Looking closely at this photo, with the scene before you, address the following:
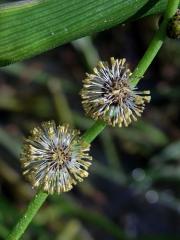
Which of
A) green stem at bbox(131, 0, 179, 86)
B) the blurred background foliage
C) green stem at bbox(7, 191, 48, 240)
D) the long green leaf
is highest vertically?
the long green leaf

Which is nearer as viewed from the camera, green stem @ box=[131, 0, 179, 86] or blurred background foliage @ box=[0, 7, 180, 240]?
green stem @ box=[131, 0, 179, 86]

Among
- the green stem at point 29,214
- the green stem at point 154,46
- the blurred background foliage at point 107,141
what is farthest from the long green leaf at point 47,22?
the blurred background foliage at point 107,141

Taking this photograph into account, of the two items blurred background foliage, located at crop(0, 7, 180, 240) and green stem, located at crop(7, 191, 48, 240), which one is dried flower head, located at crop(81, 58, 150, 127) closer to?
green stem, located at crop(7, 191, 48, 240)

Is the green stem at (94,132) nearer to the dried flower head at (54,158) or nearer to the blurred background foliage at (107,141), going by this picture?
the dried flower head at (54,158)

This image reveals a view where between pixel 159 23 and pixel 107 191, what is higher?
pixel 159 23

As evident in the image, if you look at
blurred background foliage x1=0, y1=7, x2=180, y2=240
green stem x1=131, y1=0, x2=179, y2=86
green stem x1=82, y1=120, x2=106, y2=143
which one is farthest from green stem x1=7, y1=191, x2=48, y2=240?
blurred background foliage x1=0, y1=7, x2=180, y2=240

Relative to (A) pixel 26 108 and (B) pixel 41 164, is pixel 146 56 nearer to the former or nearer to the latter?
(B) pixel 41 164

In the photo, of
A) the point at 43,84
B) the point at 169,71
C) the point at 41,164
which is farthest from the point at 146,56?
the point at 169,71

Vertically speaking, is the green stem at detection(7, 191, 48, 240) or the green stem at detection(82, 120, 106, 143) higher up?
the green stem at detection(82, 120, 106, 143)
